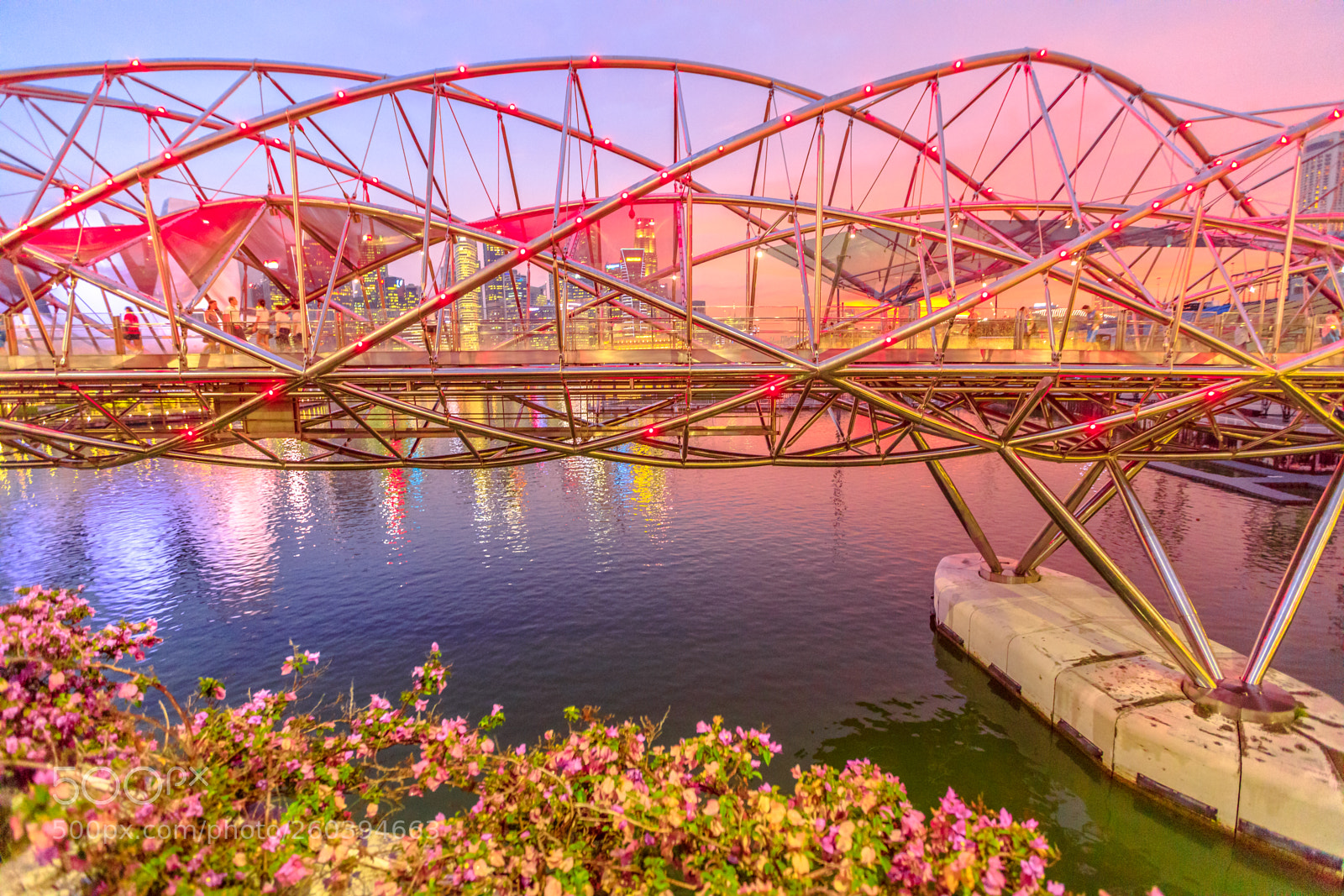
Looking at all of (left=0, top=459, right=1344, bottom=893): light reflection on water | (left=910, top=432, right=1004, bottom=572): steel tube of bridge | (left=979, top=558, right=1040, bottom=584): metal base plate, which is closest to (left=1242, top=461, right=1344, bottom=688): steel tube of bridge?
(left=0, top=459, right=1344, bottom=893): light reflection on water

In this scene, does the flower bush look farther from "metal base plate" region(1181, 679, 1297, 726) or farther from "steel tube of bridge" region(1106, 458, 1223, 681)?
"steel tube of bridge" region(1106, 458, 1223, 681)

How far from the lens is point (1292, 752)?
11930 mm

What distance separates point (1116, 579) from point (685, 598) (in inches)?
577

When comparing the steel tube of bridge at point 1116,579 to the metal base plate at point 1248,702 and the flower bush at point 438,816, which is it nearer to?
the metal base plate at point 1248,702

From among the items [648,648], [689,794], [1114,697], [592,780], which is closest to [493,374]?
[592,780]

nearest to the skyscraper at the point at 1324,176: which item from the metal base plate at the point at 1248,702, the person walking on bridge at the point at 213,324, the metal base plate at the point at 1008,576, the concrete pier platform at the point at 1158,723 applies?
the metal base plate at the point at 1248,702

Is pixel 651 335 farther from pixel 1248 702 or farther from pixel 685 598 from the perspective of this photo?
pixel 1248 702

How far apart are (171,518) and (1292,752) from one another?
51.5 m

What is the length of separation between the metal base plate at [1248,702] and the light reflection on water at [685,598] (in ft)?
9.28

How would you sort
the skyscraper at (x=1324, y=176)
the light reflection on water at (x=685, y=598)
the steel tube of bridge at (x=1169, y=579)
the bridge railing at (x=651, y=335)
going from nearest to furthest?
the bridge railing at (x=651, y=335) → the steel tube of bridge at (x=1169, y=579) → the light reflection on water at (x=685, y=598) → the skyscraper at (x=1324, y=176)

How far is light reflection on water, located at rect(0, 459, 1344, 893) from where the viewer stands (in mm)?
15039

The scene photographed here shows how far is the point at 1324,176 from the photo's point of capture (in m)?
49.2

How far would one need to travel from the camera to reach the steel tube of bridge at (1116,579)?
14.0m

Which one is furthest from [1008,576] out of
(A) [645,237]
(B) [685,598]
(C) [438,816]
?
(C) [438,816]
